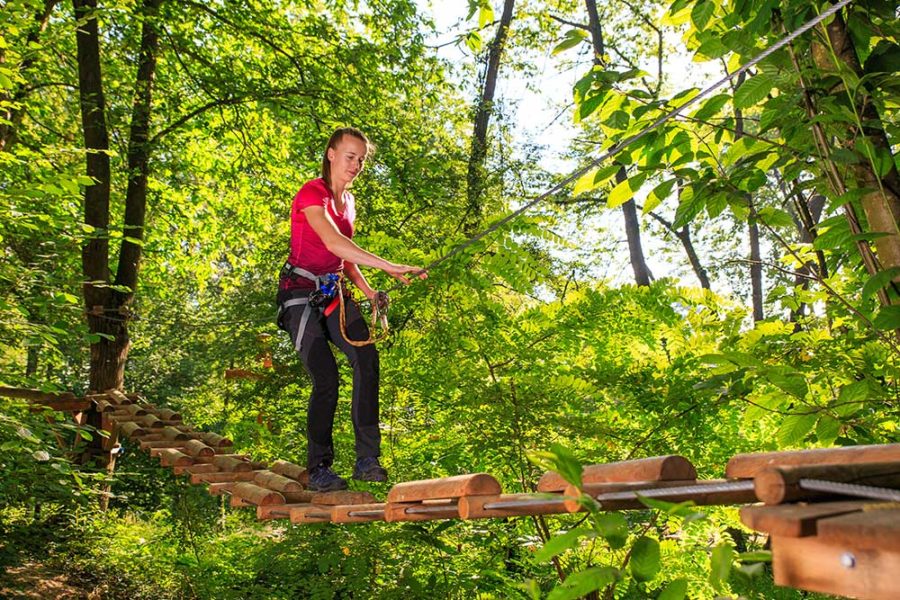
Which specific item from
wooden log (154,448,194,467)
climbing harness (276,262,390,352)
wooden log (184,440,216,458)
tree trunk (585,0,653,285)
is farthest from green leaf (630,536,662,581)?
tree trunk (585,0,653,285)

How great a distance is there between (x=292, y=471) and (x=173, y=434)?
2.47 metres

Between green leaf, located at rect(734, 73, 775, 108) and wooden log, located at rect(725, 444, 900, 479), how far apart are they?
3.74 feet

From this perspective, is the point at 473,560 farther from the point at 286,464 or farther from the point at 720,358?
the point at 720,358

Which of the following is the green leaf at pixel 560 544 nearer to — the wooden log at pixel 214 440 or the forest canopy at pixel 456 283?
the forest canopy at pixel 456 283

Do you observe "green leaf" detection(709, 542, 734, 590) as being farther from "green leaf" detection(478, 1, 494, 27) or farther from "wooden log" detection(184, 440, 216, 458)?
"wooden log" detection(184, 440, 216, 458)

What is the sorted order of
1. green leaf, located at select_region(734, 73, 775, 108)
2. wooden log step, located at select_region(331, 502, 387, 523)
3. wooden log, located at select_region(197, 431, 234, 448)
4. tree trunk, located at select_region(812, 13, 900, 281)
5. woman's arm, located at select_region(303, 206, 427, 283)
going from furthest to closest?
wooden log, located at select_region(197, 431, 234, 448) < woman's arm, located at select_region(303, 206, 427, 283) < wooden log step, located at select_region(331, 502, 387, 523) < green leaf, located at select_region(734, 73, 775, 108) < tree trunk, located at select_region(812, 13, 900, 281)

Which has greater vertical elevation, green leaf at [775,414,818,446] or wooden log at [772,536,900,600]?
green leaf at [775,414,818,446]

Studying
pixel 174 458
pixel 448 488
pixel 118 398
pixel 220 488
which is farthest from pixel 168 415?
pixel 448 488

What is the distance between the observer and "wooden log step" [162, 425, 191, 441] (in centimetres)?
674

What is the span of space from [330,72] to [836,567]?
9850 mm

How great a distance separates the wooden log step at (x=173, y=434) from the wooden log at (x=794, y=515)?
632 cm

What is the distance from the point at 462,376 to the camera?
5.28m

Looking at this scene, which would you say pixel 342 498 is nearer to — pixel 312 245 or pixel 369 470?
pixel 369 470

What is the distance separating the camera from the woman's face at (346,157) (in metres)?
3.79
